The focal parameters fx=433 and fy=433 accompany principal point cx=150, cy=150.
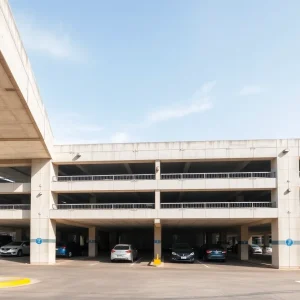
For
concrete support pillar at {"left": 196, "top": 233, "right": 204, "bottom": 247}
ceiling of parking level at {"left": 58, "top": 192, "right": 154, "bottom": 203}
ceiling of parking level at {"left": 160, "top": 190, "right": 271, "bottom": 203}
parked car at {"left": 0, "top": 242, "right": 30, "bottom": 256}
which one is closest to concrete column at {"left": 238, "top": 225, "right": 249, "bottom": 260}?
ceiling of parking level at {"left": 160, "top": 190, "right": 271, "bottom": 203}

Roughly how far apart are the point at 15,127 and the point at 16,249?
17104 millimetres

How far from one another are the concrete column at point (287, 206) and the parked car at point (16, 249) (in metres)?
21.9

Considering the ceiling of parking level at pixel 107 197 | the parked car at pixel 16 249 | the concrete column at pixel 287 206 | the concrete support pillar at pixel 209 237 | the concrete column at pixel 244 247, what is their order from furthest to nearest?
the concrete support pillar at pixel 209 237 < the ceiling of parking level at pixel 107 197 < the concrete column at pixel 244 247 < the parked car at pixel 16 249 < the concrete column at pixel 287 206

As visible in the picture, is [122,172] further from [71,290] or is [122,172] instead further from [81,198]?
[71,290]

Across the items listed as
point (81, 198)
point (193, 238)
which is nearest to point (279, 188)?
point (81, 198)

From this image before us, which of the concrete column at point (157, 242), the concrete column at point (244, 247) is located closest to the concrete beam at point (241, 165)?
the concrete column at point (244, 247)

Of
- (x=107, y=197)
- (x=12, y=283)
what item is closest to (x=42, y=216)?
(x=107, y=197)

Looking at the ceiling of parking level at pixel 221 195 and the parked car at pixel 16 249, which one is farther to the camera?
the ceiling of parking level at pixel 221 195

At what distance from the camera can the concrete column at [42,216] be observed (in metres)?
29.8

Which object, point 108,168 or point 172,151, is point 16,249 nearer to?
point 108,168

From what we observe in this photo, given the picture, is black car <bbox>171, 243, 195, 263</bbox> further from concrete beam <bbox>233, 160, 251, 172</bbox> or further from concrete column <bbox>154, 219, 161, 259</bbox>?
concrete beam <bbox>233, 160, 251, 172</bbox>

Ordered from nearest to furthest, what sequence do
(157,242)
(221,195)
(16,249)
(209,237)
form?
(157,242), (16,249), (221,195), (209,237)

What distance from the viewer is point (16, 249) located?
124 feet

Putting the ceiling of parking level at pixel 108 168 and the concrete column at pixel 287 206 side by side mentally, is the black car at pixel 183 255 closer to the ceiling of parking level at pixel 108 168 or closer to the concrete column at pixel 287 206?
the concrete column at pixel 287 206
